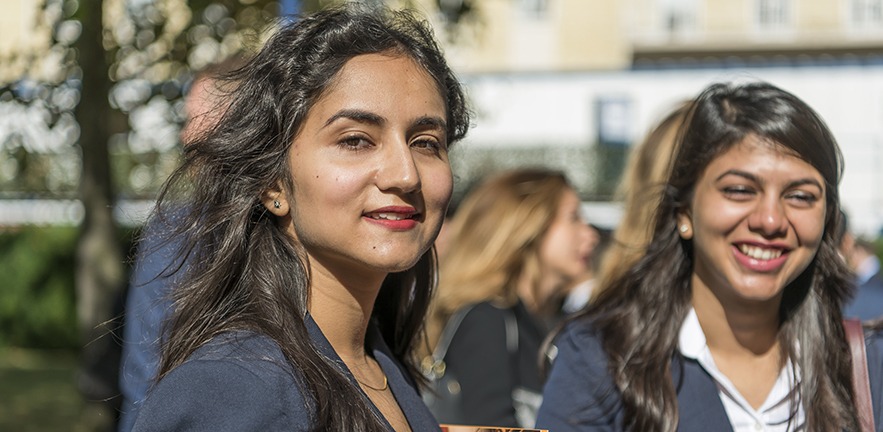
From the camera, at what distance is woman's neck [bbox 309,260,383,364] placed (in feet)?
7.52

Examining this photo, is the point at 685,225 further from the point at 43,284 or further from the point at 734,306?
the point at 43,284

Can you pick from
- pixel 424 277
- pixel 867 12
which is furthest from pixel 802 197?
pixel 867 12

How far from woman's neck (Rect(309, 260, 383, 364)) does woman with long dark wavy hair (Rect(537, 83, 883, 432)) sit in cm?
87

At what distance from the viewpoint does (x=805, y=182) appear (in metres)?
2.96

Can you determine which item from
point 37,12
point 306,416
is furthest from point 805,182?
point 37,12

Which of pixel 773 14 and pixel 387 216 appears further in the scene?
pixel 773 14

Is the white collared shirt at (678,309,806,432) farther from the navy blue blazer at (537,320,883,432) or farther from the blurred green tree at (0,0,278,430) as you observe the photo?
the blurred green tree at (0,0,278,430)

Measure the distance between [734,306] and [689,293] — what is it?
164 millimetres

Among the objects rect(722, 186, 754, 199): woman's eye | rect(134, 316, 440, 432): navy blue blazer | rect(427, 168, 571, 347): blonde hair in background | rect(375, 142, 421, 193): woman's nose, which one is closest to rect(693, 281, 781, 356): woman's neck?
rect(722, 186, 754, 199): woman's eye

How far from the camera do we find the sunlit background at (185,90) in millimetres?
6414

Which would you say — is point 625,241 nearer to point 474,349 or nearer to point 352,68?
point 474,349

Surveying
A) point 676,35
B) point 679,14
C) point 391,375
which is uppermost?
point 391,375

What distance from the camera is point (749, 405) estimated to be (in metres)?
3.01

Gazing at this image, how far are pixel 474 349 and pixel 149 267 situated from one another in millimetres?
1410
